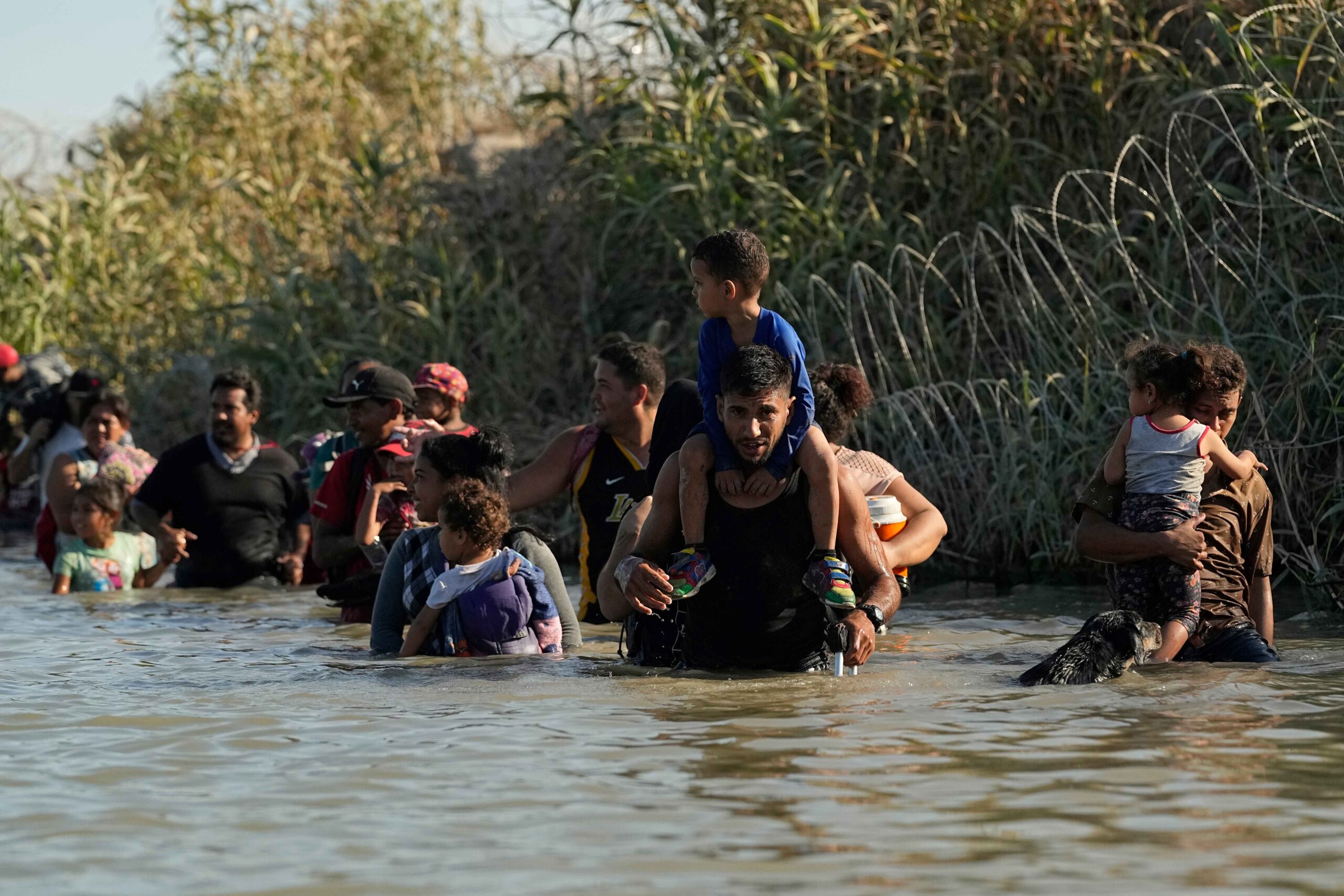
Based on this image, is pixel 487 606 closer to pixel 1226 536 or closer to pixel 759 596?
pixel 759 596

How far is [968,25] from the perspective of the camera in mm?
13289

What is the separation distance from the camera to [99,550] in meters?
11.2

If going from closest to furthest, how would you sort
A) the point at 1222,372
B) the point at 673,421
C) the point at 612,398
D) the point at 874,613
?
the point at 874,613
the point at 1222,372
the point at 673,421
the point at 612,398

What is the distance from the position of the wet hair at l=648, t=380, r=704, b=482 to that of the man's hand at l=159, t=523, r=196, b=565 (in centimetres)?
428

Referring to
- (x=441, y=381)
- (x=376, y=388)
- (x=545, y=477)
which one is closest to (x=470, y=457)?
(x=545, y=477)

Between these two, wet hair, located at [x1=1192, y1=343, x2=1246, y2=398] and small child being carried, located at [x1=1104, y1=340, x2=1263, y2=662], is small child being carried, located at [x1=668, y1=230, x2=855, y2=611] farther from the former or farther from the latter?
wet hair, located at [x1=1192, y1=343, x2=1246, y2=398]

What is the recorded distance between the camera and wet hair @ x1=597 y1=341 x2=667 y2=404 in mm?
7914

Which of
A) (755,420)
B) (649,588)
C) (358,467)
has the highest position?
(755,420)

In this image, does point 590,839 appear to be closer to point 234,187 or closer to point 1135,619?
point 1135,619

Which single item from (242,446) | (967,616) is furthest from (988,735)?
(242,446)

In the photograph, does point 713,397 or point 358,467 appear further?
point 358,467

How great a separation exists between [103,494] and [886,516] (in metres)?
5.44

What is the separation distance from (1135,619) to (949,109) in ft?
23.7

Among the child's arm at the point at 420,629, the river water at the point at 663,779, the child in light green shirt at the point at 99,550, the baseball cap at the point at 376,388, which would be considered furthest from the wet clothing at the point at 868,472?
the child in light green shirt at the point at 99,550
